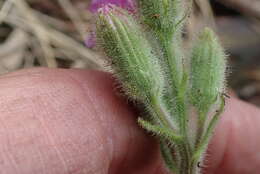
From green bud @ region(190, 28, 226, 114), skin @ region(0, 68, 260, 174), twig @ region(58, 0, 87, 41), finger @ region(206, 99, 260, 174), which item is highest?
green bud @ region(190, 28, 226, 114)

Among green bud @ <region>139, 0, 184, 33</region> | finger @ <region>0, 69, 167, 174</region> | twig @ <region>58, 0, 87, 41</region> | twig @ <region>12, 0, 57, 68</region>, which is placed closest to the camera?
finger @ <region>0, 69, 167, 174</region>

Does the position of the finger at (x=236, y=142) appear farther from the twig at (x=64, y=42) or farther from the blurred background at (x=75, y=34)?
the twig at (x=64, y=42)

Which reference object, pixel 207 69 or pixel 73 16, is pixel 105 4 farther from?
pixel 73 16

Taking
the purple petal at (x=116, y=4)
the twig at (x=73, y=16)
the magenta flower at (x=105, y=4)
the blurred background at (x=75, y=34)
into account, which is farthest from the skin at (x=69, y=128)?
the twig at (x=73, y=16)

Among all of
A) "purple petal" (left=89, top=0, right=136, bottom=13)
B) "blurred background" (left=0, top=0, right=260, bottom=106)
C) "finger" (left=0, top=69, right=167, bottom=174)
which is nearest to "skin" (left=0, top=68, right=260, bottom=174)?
"finger" (left=0, top=69, right=167, bottom=174)

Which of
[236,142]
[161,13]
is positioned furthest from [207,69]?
[236,142]

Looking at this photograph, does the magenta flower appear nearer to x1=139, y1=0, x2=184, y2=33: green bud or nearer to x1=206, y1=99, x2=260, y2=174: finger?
x1=139, y1=0, x2=184, y2=33: green bud

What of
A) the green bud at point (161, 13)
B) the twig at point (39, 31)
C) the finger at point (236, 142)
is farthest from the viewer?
the twig at point (39, 31)
